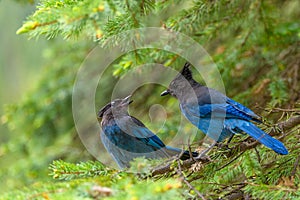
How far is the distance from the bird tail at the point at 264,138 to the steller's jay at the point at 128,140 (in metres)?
0.42

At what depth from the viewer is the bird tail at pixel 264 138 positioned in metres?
2.12

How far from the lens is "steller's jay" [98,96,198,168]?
2.63 m

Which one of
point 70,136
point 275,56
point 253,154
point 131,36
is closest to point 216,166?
point 253,154

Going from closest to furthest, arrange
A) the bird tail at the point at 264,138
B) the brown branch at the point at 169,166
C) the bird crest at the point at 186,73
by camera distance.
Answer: the brown branch at the point at 169,166 < the bird tail at the point at 264,138 < the bird crest at the point at 186,73

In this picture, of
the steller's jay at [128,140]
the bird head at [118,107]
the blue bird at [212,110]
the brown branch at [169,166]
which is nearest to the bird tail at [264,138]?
the blue bird at [212,110]

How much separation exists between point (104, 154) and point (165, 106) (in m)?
0.62

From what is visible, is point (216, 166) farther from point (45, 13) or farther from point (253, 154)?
point (45, 13)

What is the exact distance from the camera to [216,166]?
7.47 feet

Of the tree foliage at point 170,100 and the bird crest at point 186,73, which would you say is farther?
the bird crest at point 186,73

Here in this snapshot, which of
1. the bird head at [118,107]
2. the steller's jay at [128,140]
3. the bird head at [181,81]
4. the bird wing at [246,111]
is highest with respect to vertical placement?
the bird head at [181,81]

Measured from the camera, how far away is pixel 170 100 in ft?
12.1

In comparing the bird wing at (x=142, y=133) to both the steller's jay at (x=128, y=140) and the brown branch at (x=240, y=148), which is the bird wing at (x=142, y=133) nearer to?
the steller's jay at (x=128, y=140)

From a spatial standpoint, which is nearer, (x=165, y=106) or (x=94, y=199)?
(x=94, y=199)

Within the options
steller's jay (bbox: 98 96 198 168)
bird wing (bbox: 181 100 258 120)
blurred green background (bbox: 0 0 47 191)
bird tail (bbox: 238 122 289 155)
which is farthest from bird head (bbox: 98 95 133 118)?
blurred green background (bbox: 0 0 47 191)
